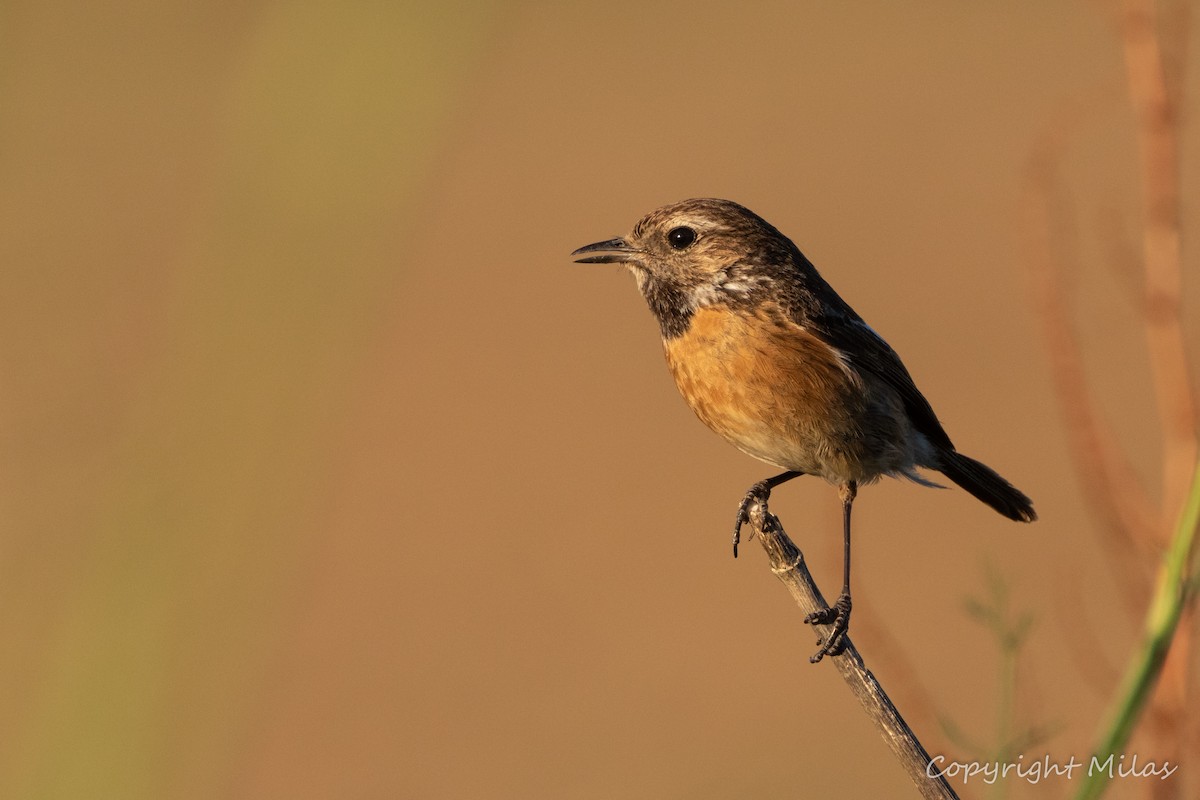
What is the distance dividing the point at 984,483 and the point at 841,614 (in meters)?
1.37

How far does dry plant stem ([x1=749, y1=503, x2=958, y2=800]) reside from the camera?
7.49ft

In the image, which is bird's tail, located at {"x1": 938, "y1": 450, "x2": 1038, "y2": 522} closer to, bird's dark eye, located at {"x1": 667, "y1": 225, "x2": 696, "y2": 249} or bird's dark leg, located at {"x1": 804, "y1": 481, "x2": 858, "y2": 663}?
bird's dark leg, located at {"x1": 804, "y1": 481, "x2": 858, "y2": 663}

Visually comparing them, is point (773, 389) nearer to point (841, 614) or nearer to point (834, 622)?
point (841, 614)

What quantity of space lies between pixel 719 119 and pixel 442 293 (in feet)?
20.5

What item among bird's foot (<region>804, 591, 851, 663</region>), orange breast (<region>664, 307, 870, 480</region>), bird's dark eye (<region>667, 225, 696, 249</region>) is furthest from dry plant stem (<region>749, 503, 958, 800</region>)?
bird's dark eye (<region>667, 225, 696, 249</region>)

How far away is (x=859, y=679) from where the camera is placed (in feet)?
8.68

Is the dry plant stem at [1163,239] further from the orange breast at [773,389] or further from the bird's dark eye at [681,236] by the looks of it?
the bird's dark eye at [681,236]

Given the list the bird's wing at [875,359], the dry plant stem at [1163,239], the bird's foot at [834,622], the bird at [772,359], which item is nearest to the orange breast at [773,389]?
the bird at [772,359]

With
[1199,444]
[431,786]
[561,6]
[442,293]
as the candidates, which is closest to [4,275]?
[442,293]

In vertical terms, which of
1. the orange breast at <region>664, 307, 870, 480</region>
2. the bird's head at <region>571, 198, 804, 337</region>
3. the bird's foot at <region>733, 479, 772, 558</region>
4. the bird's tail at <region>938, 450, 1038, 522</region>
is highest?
the bird's head at <region>571, 198, 804, 337</region>

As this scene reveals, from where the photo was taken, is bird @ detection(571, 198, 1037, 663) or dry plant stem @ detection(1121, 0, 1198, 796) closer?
dry plant stem @ detection(1121, 0, 1198, 796)

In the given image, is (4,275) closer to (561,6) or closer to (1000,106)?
(561,6)

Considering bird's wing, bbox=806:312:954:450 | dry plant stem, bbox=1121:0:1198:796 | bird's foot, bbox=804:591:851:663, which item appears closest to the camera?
dry plant stem, bbox=1121:0:1198:796

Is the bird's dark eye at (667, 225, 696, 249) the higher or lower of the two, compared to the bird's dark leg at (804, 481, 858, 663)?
higher
